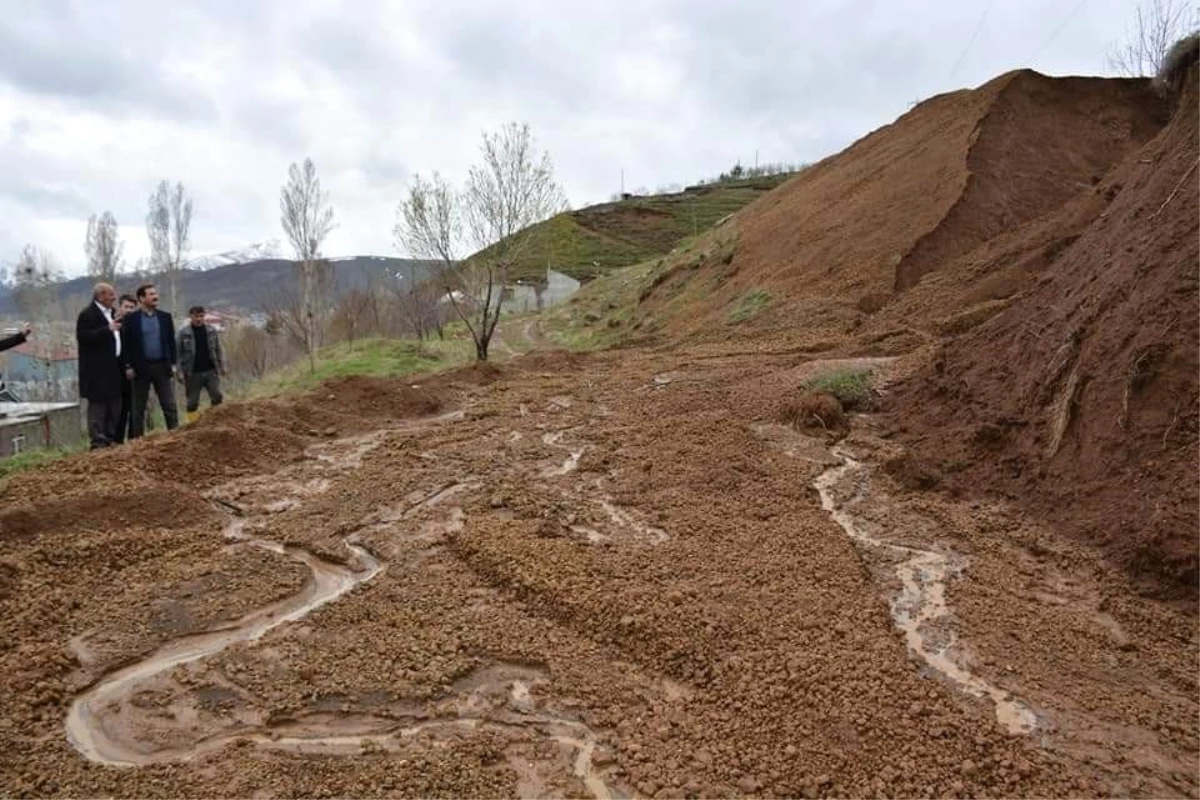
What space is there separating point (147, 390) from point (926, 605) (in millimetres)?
6983

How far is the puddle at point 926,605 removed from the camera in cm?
300

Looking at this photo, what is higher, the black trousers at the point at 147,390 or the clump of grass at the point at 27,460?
the black trousers at the point at 147,390

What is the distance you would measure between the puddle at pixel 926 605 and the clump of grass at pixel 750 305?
27.9 feet

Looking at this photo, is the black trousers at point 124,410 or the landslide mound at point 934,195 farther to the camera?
the landslide mound at point 934,195

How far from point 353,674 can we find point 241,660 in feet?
1.78

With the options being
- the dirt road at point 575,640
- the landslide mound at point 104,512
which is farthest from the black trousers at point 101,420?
the landslide mound at point 104,512

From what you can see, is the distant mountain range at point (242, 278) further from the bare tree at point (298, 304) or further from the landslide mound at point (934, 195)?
the landslide mound at point (934, 195)

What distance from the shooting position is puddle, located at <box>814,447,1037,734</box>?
9.84ft

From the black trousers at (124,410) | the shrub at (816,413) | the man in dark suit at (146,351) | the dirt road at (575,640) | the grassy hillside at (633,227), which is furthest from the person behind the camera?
the grassy hillside at (633,227)

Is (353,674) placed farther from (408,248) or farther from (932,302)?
(408,248)

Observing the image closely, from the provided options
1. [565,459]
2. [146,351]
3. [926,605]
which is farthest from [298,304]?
[926,605]

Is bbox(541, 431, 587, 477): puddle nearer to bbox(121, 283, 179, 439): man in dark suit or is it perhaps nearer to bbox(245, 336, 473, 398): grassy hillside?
bbox(121, 283, 179, 439): man in dark suit

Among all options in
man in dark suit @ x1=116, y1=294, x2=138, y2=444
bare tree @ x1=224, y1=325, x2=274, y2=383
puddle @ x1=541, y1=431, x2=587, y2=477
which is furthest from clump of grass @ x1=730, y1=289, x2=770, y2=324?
bare tree @ x1=224, y1=325, x2=274, y2=383

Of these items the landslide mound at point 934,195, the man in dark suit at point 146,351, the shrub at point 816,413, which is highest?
the landslide mound at point 934,195
